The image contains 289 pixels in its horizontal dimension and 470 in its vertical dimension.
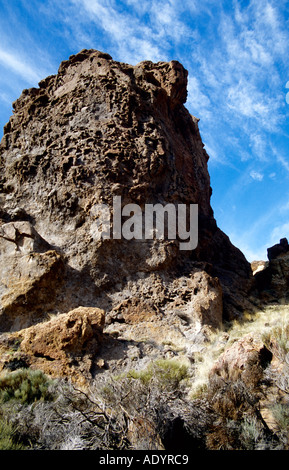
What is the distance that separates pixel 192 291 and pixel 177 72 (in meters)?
10.5

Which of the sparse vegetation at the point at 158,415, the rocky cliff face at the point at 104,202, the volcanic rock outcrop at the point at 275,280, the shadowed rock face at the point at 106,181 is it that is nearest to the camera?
the sparse vegetation at the point at 158,415

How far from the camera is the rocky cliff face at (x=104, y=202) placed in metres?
9.53

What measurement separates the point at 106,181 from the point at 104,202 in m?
0.87

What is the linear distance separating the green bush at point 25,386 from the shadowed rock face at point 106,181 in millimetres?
3052

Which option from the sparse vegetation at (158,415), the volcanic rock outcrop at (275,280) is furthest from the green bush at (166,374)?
the volcanic rock outcrop at (275,280)

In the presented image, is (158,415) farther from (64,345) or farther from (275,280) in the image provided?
(275,280)

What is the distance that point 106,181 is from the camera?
37.1 feet

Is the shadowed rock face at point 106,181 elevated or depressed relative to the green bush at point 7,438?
elevated

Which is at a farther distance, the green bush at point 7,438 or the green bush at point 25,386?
the green bush at point 25,386

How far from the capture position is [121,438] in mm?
4062

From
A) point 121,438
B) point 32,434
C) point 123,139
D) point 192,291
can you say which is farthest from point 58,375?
point 123,139

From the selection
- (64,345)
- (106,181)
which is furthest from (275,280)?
(64,345)

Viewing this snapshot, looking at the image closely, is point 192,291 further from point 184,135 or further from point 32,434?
point 184,135

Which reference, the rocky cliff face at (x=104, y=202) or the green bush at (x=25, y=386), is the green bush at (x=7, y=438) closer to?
the green bush at (x=25, y=386)
